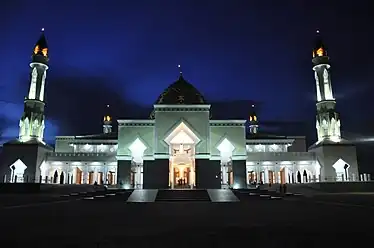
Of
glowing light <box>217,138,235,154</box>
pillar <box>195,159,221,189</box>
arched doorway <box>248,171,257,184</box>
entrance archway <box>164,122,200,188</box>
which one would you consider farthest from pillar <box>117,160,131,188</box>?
arched doorway <box>248,171,257,184</box>

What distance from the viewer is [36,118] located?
38656mm

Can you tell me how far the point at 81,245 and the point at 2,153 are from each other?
123ft

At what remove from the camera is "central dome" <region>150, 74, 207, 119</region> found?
40281mm

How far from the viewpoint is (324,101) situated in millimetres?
40500

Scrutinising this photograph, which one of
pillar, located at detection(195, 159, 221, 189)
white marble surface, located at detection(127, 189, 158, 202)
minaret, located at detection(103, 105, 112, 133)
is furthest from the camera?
minaret, located at detection(103, 105, 112, 133)

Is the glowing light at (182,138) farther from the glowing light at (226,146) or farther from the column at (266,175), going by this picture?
the column at (266,175)

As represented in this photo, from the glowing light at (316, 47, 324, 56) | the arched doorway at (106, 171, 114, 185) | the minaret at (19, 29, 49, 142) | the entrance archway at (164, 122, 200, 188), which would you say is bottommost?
the arched doorway at (106, 171, 114, 185)

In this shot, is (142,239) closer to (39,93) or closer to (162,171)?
(162,171)

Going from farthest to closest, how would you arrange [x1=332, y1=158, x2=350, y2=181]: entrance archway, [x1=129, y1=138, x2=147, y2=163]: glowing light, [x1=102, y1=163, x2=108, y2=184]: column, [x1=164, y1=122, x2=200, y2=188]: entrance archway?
1. [x1=102, y1=163, x2=108, y2=184]: column
2. [x1=332, y1=158, x2=350, y2=181]: entrance archway
3. [x1=129, y1=138, x2=147, y2=163]: glowing light
4. [x1=164, y1=122, x2=200, y2=188]: entrance archway

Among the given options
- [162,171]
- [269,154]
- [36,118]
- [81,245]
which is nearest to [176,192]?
[162,171]

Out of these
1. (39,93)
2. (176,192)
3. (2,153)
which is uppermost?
(39,93)

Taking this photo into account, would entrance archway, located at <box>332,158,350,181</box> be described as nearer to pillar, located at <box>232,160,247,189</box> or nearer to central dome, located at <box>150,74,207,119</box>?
pillar, located at <box>232,160,247,189</box>

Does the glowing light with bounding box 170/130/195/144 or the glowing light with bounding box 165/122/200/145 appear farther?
the glowing light with bounding box 170/130/195/144

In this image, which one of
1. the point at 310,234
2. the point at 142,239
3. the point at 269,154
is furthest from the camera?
the point at 269,154
